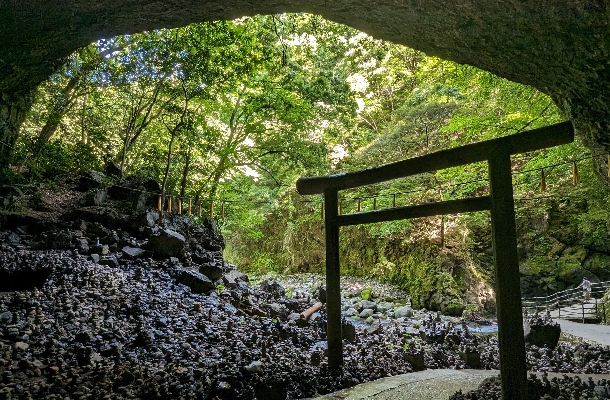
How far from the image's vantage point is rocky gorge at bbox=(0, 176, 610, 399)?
148 inches

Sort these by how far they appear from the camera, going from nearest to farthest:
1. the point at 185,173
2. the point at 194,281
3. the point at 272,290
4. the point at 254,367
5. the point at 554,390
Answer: the point at 554,390
the point at 254,367
the point at 194,281
the point at 272,290
the point at 185,173

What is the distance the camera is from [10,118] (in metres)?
5.98

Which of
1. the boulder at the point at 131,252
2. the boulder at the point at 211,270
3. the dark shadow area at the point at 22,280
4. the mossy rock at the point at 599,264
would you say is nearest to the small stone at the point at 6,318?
the dark shadow area at the point at 22,280

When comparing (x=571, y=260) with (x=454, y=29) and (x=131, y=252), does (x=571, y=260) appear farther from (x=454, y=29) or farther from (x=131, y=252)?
(x=131, y=252)

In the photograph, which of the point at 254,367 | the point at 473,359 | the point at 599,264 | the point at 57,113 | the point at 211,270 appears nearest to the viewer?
the point at 254,367

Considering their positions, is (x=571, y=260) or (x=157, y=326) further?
(x=571, y=260)

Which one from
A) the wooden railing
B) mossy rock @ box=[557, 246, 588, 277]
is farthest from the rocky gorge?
mossy rock @ box=[557, 246, 588, 277]

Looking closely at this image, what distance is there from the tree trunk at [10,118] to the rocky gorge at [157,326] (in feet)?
6.14

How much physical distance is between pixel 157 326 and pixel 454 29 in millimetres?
6034

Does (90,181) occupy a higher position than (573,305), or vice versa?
(90,181)

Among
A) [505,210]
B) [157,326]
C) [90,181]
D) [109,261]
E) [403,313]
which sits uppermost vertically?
[90,181]

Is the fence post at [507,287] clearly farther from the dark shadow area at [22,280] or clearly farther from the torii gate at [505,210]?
the dark shadow area at [22,280]

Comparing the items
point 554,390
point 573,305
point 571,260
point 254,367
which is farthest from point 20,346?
point 571,260

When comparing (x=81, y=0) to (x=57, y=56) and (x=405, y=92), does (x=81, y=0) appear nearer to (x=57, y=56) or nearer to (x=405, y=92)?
(x=57, y=56)
